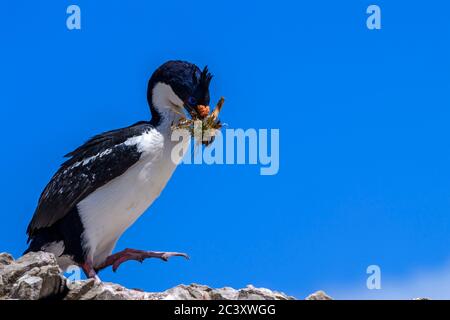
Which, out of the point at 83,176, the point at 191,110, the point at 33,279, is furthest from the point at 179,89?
the point at 33,279

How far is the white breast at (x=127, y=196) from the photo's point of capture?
15117 mm

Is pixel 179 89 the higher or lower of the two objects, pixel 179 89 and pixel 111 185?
the higher

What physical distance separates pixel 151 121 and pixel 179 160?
0.96m

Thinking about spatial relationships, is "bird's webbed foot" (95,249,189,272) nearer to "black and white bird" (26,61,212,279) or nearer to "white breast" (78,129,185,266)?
"black and white bird" (26,61,212,279)

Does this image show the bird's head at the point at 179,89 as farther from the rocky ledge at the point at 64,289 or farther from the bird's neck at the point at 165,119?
the rocky ledge at the point at 64,289

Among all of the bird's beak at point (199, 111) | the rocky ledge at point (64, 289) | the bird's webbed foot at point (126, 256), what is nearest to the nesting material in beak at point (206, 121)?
the bird's beak at point (199, 111)

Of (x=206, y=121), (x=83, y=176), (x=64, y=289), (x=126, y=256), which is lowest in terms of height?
(x=64, y=289)

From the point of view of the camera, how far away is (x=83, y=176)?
15.3 meters

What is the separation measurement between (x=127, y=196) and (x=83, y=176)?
0.83 meters

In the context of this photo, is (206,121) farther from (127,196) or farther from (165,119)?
(127,196)
